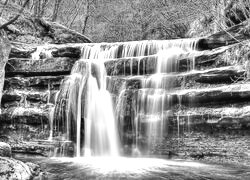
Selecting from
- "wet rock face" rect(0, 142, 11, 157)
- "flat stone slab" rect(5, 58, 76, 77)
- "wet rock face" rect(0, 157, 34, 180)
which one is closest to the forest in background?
"flat stone slab" rect(5, 58, 76, 77)

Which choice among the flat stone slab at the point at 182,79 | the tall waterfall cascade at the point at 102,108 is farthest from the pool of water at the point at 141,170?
the flat stone slab at the point at 182,79

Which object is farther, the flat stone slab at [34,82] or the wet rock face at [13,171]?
the flat stone slab at [34,82]

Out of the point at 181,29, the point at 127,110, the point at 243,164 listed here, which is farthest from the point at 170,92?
the point at 181,29

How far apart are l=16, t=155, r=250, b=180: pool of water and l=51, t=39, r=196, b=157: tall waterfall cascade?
144cm

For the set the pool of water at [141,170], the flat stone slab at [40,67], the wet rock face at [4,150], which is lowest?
the pool of water at [141,170]

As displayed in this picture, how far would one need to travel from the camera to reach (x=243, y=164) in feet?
24.3

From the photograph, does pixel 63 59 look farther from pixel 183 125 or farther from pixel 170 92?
pixel 183 125

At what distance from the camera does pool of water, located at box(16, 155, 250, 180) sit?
5.89 meters

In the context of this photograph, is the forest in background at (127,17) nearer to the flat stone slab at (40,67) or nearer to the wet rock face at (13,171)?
the flat stone slab at (40,67)

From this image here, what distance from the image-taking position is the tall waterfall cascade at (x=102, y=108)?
902 centimetres

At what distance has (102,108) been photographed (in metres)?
Result: 9.68

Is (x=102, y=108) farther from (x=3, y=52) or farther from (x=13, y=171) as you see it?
(x=13, y=171)

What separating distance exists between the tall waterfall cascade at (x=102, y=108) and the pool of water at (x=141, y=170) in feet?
4.74

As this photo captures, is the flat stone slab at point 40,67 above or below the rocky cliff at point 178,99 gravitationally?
above
